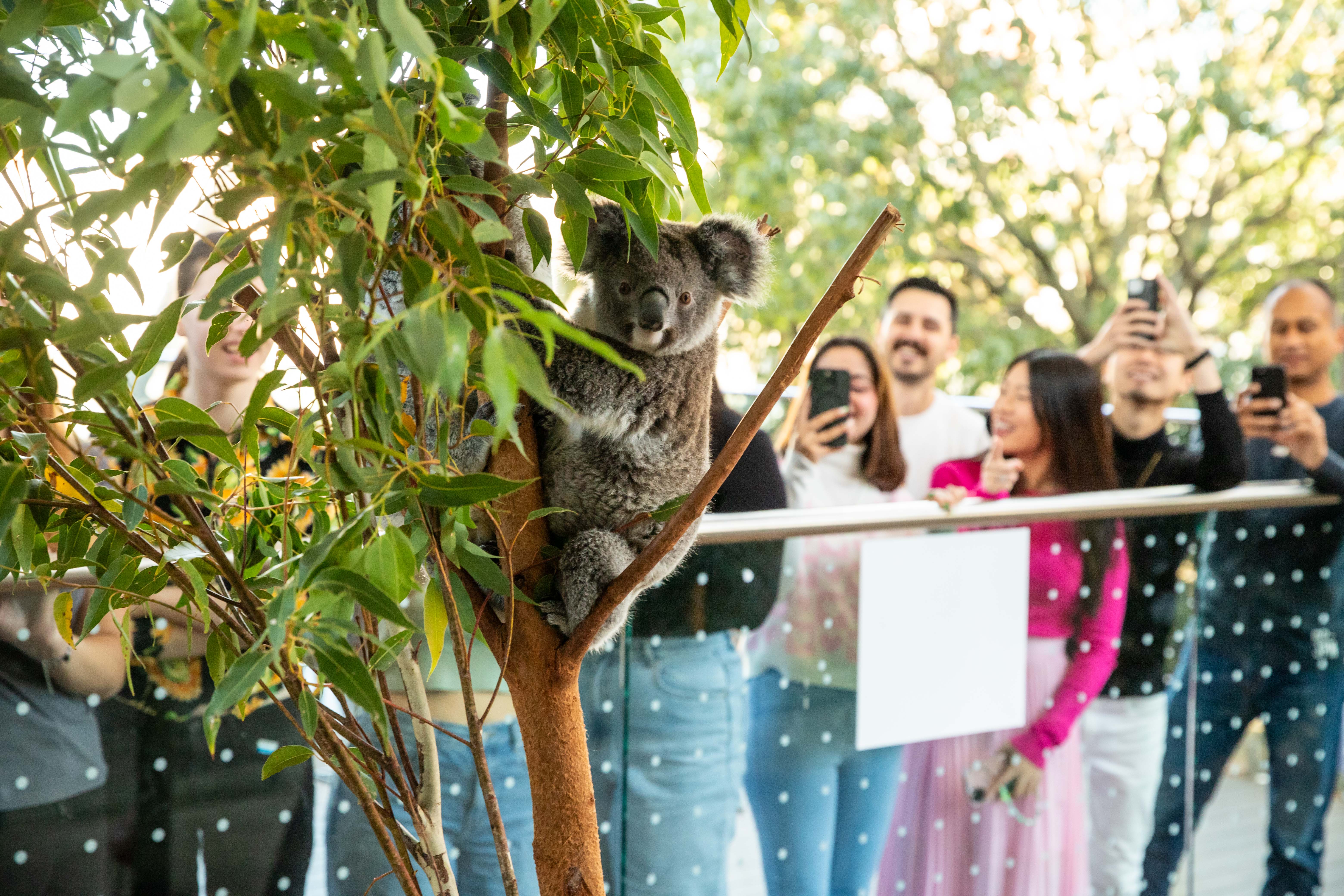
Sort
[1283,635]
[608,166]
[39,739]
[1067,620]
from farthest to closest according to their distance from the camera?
[1283,635] < [1067,620] < [39,739] < [608,166]

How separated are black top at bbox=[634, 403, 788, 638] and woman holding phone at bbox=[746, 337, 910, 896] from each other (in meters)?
0.04

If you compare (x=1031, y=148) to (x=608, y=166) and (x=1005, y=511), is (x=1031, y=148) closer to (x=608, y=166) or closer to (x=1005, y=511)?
(x=1005, y=511)

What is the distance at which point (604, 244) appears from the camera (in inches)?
38.8

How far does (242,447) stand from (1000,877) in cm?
174

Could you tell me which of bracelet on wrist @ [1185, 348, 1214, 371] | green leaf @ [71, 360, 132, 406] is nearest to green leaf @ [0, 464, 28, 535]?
green leaf @ [71, 360, 132, 406]

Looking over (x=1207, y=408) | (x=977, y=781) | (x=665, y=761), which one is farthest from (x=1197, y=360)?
(x=665, y=761)

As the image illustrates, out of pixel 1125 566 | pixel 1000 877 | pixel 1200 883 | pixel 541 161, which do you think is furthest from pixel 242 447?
pixel 1200 883

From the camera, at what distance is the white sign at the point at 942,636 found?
169cm

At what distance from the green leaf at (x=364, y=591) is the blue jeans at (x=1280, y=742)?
2.09m

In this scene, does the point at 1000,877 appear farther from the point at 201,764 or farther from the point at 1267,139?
the point at 1267,139

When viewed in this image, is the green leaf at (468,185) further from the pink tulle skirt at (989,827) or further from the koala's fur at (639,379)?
the pink tulle skirt at (989,827)

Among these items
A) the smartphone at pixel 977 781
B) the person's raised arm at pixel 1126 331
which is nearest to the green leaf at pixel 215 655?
the smartphone at pixel 977 781

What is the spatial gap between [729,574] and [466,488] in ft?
3.80

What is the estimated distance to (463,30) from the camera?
0.56 meters
